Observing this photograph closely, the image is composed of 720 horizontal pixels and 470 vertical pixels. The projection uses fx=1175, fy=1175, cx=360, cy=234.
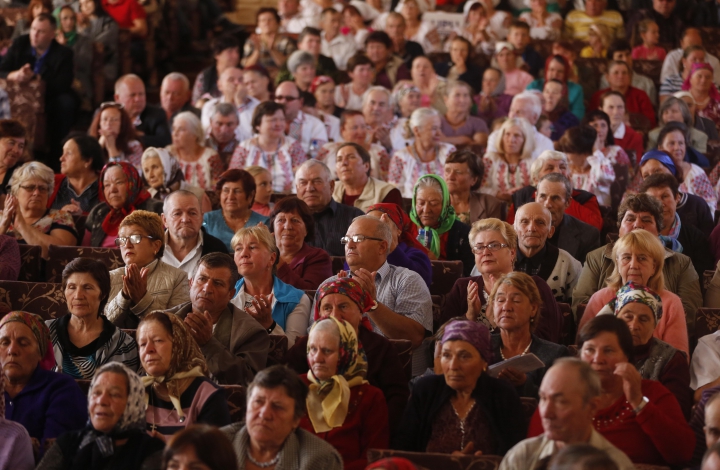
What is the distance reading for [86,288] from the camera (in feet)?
13.5

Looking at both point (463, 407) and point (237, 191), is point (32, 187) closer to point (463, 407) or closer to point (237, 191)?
point (237, 191)

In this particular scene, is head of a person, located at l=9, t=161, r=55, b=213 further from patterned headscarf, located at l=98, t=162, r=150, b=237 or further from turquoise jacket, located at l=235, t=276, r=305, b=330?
turquoise jacket, located at l=235, t=276, r=305, b=330

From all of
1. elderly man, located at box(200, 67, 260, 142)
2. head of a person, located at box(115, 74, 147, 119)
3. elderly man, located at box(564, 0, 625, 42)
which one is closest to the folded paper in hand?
elderly man, located at box(200, 67, 260, 142)

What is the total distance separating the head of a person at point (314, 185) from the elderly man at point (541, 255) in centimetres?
104

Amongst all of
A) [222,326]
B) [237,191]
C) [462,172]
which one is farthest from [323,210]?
[222,326]

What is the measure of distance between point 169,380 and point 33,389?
0.45m

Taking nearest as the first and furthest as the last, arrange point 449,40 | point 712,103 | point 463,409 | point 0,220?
point 463,409, point 0,220, point 712,103, point 449,40

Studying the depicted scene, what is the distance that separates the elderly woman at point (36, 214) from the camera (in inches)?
213

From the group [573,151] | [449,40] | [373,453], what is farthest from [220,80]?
[373,453]

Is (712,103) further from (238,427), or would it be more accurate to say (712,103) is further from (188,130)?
(238,427)

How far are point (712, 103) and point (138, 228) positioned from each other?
15.8 ft

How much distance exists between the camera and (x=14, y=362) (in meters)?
3.75

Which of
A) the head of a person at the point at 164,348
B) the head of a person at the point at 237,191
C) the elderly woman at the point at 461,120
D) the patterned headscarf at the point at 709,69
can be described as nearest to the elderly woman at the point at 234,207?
the head of a person at the point at 237,191

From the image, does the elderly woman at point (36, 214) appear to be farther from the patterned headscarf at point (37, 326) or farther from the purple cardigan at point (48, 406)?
the purple cardigan at point (48, 406)
